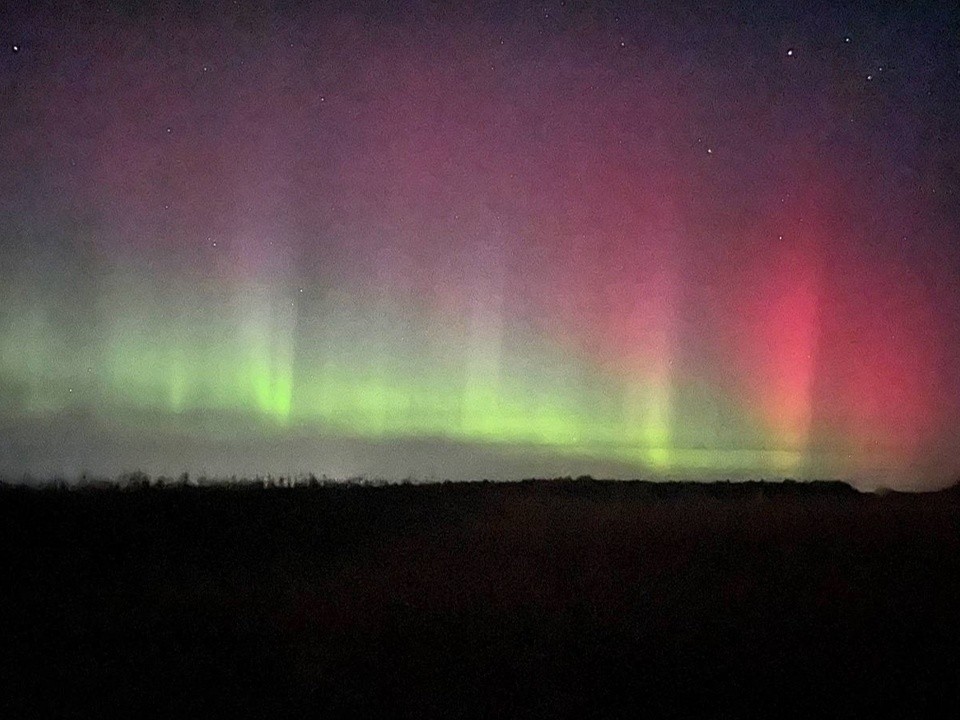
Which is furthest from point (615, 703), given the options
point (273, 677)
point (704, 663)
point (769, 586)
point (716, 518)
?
point (716, 518)

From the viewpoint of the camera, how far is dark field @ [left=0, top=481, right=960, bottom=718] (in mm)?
3953

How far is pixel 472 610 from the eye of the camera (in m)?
5.05

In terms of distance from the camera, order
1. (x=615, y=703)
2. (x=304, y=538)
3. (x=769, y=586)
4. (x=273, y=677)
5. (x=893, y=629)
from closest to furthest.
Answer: (x=615, y=703), (x=273, y=677), (x=893, y=629), (x=769, y=586), (x=304, y=538)

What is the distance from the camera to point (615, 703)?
3.88 meters

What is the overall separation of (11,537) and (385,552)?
2.87 meters

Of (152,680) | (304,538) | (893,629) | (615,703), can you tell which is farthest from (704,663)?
(304,538)

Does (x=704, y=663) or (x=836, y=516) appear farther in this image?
(x=836, y=516)

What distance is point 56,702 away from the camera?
3.88m

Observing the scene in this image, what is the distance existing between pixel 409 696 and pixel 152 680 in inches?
45.4

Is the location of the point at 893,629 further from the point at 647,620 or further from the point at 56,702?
the point at 56,702

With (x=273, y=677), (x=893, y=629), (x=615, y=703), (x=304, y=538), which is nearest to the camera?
(x=615, y=703)

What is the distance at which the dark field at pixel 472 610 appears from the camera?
13.0 ft

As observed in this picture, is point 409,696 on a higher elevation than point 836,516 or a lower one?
lower

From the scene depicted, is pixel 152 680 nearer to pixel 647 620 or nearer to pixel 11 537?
pixel 647 620
